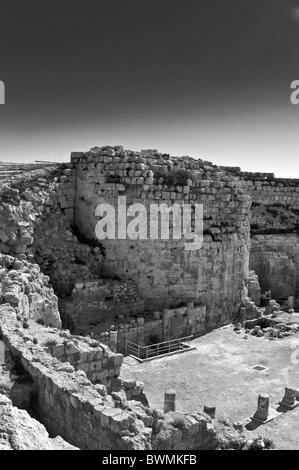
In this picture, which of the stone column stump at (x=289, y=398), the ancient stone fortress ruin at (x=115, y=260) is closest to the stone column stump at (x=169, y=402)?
the ancient stone fortress ruin at (x=115, y=260)

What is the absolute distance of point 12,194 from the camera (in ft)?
50.9

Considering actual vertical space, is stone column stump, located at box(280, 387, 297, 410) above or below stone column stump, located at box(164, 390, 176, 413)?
below

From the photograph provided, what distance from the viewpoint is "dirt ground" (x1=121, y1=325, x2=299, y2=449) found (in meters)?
11.6

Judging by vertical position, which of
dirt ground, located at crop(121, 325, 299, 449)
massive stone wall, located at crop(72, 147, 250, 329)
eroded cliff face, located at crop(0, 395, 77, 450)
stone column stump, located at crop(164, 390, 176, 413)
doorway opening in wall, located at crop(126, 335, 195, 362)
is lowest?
dirt ground, located at crop(121, 325, 299, 449)

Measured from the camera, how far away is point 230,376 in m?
14.0

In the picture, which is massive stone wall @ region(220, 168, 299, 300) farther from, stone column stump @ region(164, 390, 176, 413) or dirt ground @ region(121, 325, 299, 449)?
stone column stump @ region(164, 390, 176, 413)

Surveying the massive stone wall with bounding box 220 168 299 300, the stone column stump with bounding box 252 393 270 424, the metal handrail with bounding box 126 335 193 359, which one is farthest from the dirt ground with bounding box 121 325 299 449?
the massive stone wall with bounding box 220 168 299 300

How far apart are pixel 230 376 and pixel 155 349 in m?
2.89

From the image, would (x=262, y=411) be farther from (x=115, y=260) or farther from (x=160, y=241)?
(x=115, y=260)

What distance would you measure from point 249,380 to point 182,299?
462 cm

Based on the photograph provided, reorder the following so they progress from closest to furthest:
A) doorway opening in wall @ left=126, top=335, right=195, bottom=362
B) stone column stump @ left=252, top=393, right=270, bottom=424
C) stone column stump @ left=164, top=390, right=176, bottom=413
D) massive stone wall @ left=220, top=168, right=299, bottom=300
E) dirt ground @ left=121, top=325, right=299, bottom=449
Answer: stone column stump @ left=164, top=390, right=176, bottom=413, stone column stump @ left=252, top=393, right=270, bottom=424, dirt ground @ left=121, top=325, right=299, bottom=449, doorway opening in wall @ left=126, top=335, right=195, bottom=362, massive stone wall @ left=220, top=168, right=299, bottom=300

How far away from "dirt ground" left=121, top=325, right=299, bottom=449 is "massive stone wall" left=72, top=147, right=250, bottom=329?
6.97 ft

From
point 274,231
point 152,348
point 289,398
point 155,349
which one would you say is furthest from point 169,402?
point 274,231

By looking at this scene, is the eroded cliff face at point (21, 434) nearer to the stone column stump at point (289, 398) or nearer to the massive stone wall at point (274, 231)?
the stone column stump at point (289, 398)
